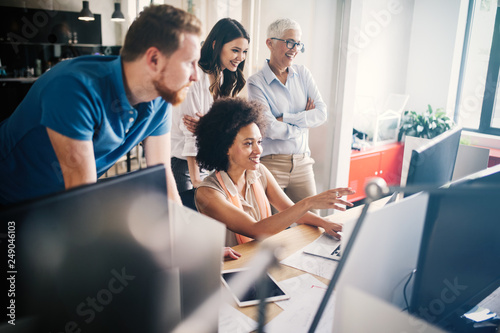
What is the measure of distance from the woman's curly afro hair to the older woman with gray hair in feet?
2.07

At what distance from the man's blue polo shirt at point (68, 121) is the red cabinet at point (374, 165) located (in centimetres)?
286

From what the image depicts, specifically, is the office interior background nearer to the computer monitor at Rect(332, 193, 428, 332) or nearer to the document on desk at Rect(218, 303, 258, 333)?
the document on desk at Rect(218, 303, 258, 333)

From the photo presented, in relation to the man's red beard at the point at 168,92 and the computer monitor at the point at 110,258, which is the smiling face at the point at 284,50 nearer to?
the man's red beard at the point at 168,92

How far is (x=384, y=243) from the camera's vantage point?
29.3 inches

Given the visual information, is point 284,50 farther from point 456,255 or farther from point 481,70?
point 481,70

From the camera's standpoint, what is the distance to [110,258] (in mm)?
562

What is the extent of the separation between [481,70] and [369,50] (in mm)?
1239

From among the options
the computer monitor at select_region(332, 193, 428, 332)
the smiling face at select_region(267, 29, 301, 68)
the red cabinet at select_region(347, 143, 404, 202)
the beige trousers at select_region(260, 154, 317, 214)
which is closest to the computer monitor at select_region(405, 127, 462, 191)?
the computer monitor at select_region(332, 193, 428, 332)

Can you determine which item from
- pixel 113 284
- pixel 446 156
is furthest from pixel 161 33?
pixel 446 156

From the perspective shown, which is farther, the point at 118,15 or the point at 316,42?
the point at 118,15

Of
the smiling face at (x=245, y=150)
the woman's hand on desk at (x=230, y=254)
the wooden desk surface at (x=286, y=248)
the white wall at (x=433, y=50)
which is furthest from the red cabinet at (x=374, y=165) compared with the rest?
the woman's hand on desk at (x=230, y=254)

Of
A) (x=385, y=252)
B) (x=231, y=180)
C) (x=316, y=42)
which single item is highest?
(x=316, y=42)

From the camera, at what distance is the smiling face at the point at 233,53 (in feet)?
6.66

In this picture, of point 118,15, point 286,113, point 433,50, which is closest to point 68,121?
point 286,113
